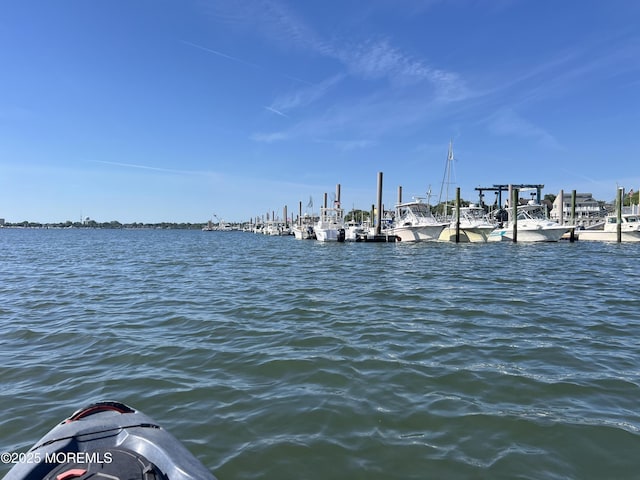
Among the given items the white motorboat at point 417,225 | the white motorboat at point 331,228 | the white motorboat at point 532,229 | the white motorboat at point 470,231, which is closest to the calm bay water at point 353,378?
the white motorboat at point 532,229

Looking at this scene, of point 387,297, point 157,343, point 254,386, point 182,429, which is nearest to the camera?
point 182,429

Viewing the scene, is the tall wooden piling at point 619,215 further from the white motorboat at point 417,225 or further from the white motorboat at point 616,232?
the white motorboat at point 417,225

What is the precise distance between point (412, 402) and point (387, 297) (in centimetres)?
718

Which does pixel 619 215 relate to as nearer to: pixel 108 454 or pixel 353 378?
pixel 353 378

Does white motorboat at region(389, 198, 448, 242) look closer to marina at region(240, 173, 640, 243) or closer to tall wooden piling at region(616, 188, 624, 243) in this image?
marina at region(240, 173, 640, 243)

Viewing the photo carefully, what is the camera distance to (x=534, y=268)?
1873cm

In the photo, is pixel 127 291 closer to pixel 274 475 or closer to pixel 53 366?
pixel 53 366

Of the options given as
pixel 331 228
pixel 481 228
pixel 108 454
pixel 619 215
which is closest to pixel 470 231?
pixel 481 228

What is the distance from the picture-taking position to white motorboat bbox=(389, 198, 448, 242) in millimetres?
45938

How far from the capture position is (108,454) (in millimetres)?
2525

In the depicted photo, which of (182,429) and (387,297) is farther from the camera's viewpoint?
(387,297)

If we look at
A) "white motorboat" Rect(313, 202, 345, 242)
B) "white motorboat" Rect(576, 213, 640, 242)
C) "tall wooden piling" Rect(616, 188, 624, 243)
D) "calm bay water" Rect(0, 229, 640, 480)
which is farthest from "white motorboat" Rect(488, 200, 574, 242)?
"calm bay water" Rect(0, 229, 640, 480)

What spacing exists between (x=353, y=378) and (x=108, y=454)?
11.6ft

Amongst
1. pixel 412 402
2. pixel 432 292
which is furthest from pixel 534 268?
pixel 412 402
